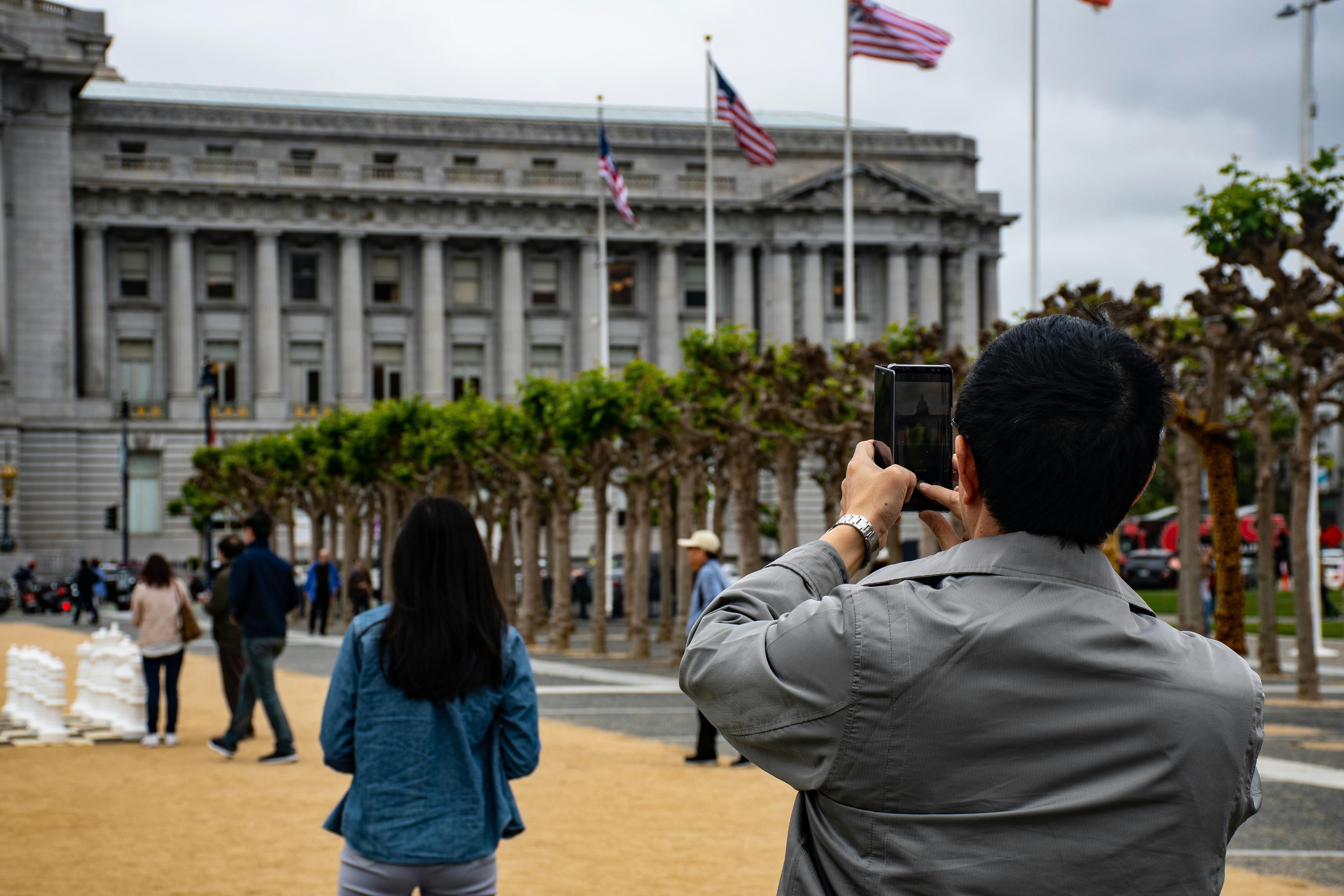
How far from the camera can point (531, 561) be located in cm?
3812

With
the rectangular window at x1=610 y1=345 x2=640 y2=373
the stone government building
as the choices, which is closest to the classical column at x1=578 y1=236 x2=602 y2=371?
the stone government building


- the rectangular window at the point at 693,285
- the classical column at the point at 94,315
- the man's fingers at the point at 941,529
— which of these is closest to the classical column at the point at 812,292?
the rectangular window at the point at 693,285

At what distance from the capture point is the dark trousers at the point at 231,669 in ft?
50.4

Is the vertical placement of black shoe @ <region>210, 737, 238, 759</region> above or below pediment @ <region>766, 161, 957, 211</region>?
below

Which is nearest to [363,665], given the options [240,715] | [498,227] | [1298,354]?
[240,715]

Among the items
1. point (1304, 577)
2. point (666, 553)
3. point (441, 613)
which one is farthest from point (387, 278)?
point (441, 613)

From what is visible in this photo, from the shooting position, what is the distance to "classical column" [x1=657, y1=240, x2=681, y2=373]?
80500 millimetres

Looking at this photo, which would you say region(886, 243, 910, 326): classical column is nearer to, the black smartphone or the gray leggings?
the gray leggings

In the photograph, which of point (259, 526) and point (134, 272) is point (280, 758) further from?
point (134, 272)

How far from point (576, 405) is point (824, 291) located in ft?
169

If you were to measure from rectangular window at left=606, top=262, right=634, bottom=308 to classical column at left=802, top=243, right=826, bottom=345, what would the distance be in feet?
30.1

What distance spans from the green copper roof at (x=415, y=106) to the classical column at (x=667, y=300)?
681 cm

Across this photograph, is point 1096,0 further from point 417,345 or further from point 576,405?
point 417,345

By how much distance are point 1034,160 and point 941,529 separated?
31123 mm
